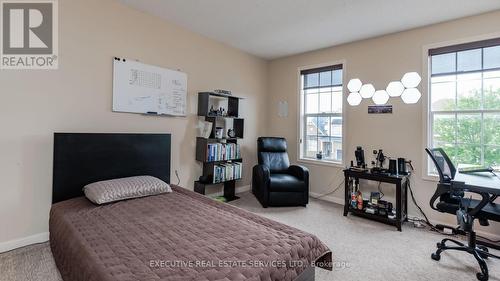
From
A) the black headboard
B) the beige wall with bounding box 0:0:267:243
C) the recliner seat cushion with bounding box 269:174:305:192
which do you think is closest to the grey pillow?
the black headboard

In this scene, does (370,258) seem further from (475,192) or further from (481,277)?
(475,192)

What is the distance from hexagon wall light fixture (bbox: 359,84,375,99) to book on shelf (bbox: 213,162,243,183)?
2169 millimetres

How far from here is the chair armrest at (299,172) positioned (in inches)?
142

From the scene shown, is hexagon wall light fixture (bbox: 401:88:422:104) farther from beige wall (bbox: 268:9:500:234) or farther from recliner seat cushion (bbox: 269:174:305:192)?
recliner seat cushion (bbox: 269:174:305:192)

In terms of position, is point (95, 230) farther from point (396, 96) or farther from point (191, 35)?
point (396, 96)

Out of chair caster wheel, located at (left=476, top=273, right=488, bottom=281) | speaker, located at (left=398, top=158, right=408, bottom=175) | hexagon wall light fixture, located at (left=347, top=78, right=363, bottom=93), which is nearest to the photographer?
chair caster wheel, located at (left=476, top=273, right=488, bottom=281)

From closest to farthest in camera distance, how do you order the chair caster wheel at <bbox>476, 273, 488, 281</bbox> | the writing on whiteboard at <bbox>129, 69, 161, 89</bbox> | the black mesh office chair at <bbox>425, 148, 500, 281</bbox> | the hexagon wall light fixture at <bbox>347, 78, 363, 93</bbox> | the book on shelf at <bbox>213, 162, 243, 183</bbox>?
the chair caster wheel at <bbox>476, 273, 488, 281</bbox>
the black mesh office chair at <bbox>425, 148, 500, 281</bbox>
the writing on whiteboard at <bbox>129, 69, 161, 89</bbox>
the book on shelf at <bbox>213, 162, 243, 183</bbox>
the hexagon wall light fixture at <bbox>347, 78, 363, 93</bbox>

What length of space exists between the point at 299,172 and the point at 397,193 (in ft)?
4.31

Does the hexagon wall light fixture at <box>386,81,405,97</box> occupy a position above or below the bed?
above

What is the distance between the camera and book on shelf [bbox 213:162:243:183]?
11.6 ft

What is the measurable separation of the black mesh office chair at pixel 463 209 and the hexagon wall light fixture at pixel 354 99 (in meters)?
1.41

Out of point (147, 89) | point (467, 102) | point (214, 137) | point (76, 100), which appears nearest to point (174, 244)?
point (76, 100)

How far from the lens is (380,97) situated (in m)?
3.47

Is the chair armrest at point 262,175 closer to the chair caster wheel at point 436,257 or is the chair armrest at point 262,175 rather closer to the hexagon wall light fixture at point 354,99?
the hexagon wall light fixture at point 354,99
